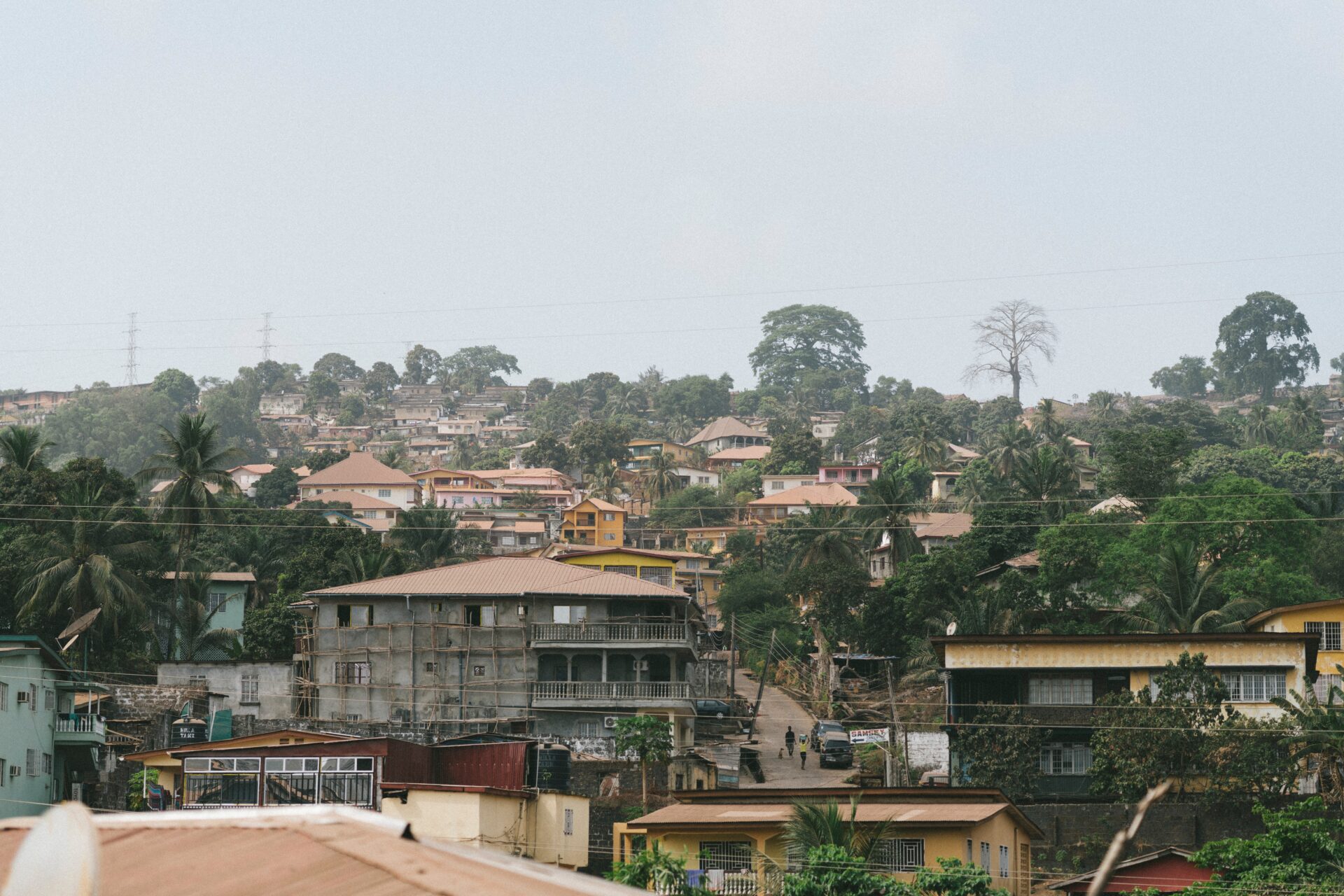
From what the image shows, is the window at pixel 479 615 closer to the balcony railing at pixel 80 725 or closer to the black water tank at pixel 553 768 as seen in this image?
the black water tank at pixel 553 768

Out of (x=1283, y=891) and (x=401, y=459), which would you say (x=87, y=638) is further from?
(x=401, y=459)

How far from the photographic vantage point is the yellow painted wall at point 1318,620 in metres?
61.2

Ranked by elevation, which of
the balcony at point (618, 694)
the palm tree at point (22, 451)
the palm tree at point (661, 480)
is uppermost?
the palm tree at point (661, 480)

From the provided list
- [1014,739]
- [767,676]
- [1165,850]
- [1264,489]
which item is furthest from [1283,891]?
[767,676]

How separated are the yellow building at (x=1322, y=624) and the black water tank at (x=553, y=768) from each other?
27551 mm

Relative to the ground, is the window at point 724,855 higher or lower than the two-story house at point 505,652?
lower

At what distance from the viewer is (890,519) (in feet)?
299

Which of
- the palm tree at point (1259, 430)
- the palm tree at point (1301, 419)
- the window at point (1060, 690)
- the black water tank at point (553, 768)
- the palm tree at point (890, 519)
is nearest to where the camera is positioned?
the window at point (1060, 690)

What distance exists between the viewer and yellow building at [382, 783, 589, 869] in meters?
42.9

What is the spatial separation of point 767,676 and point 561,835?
4160cm

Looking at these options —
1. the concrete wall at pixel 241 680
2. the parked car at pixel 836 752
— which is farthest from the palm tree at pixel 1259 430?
the concrete wall at pixel 241 680

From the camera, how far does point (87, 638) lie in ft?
233

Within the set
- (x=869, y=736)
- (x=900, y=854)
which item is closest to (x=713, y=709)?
(x=869, y=736)

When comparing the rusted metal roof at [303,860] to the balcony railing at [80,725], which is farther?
the balcony railing at [80,725]
